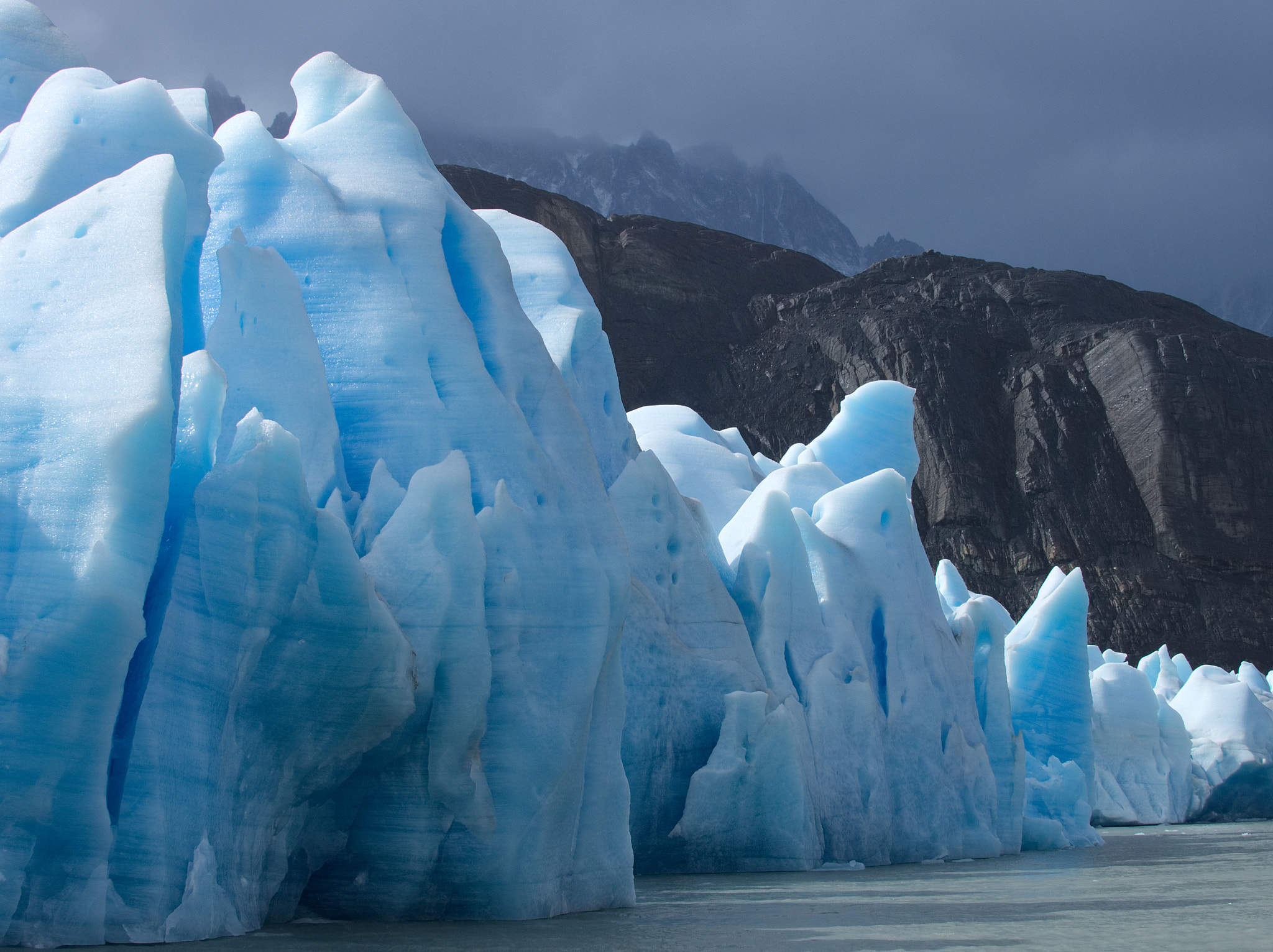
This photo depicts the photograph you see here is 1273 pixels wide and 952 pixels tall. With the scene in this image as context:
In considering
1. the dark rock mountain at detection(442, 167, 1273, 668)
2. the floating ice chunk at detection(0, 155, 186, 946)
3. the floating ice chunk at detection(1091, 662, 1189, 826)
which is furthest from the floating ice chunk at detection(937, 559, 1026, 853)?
the dark rock mountain at detection(442, 167, 1273, 668)

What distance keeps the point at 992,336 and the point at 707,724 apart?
36.1 metres

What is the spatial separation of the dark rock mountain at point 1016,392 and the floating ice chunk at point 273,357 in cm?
3494

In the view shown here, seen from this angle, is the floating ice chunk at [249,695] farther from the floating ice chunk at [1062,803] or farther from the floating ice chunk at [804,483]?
the floating ice chunk at [1062,803]

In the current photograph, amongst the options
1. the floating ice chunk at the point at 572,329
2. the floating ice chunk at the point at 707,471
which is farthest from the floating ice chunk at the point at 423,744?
the floating ice chunk at the point at 707,471

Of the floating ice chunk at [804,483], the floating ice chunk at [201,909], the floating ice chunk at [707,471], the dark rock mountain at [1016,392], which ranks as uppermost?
the dark rock mountain at [1016,392]

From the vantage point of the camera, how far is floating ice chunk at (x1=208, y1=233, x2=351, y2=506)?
7.52 metres

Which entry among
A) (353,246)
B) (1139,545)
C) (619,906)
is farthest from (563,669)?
(1139,545)

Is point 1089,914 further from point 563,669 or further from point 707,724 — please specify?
point 707,724

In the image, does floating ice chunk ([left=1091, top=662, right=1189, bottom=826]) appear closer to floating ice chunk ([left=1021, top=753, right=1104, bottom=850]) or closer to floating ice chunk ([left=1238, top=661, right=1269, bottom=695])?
floating ice chunk ([left=1021, top=753, right=1104, bottom=850])

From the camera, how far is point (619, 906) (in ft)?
28.7

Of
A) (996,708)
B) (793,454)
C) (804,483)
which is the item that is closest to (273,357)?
(804,483)

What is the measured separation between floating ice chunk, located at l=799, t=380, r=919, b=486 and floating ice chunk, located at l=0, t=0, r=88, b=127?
40.4ft

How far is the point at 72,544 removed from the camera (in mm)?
5926

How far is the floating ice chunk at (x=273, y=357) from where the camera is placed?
24.7 feet
